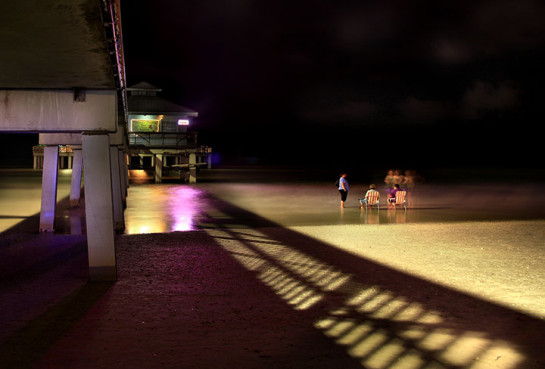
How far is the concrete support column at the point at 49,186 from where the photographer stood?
13.3m

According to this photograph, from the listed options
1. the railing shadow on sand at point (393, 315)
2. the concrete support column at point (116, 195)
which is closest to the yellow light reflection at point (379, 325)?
the railing shadow on sand at point (393, 315)

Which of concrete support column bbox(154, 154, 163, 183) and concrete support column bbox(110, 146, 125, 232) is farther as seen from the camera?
concrete support column bbox(154, 154, 163, 183)

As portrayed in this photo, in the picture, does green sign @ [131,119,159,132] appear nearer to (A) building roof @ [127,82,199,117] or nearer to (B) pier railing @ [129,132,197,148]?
(A) building roof @ [127,82,199,117]

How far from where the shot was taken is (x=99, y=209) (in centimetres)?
795

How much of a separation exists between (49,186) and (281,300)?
30.0 feet

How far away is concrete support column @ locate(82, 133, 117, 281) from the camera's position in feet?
25.7

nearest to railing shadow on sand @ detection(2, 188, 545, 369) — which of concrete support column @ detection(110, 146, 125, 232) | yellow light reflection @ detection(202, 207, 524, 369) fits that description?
yellow light reflection @ detection(202, 207, 524, 369)

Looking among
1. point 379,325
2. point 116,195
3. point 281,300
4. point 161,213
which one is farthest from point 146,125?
point 379,325

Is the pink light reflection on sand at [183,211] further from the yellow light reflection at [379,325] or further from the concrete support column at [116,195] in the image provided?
the yellow light reflection at [379,325]

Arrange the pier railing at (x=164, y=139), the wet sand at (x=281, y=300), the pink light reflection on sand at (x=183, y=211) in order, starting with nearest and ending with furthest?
the wet sand at (x=281, y=300) → the pink light reflection on sand at (x=183, y=211) → the pier railing at (x=164, y=139)

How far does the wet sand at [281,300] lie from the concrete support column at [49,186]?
0.77 m

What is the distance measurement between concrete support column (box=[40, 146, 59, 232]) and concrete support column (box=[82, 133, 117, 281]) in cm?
606

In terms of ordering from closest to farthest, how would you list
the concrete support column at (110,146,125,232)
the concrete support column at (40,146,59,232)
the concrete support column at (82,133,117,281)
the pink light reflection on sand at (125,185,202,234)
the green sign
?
the concrete support column at (82,133,117,281)
the concrete support column at (40,146,59,232)
the concrete support column at (110,146,125,232)
the pink light reflection on sand at (125,185,202,234)
the green sign

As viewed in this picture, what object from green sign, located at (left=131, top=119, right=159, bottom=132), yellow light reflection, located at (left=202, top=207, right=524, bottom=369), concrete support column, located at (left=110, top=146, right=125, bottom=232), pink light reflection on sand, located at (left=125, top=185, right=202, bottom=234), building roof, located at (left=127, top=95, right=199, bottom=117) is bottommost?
yellow light reflection, located at (left=202, top=207, right=524, bottom=369)
